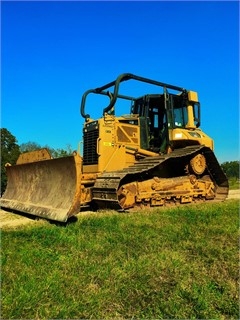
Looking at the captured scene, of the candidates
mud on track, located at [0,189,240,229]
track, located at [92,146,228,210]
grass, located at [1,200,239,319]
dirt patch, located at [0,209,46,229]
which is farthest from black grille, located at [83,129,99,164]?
grass, located at [1,200,239,319]

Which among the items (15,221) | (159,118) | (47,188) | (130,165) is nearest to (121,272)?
(15,221)

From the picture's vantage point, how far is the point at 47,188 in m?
8.91

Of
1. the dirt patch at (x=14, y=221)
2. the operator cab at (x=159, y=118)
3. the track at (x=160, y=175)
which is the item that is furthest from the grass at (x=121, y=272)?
the operator cab at (x=159, y=118)

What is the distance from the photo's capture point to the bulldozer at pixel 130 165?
876 centimetres

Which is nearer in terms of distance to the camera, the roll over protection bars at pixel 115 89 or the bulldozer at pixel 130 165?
the bulldozer at pixel 130 165

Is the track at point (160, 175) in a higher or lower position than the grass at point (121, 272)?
higher

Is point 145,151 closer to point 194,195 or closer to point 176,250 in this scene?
point 194,195

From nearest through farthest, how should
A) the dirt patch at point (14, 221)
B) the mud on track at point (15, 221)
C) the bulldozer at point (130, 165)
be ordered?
the mud on track at point (15, 221), the dirt patch at point (14, 221), the bulldozer at point (130, 165)

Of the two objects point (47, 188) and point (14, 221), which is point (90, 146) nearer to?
point (47, 188)

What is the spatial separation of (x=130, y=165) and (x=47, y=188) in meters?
2.50

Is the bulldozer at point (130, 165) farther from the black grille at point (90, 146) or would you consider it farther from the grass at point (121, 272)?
the grass at point (121, 272)

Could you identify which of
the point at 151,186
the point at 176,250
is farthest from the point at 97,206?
the point at 176,250

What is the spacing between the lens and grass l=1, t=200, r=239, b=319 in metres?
3.30

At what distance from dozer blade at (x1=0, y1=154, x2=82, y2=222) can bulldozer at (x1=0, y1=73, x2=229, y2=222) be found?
A: 0.06ft
